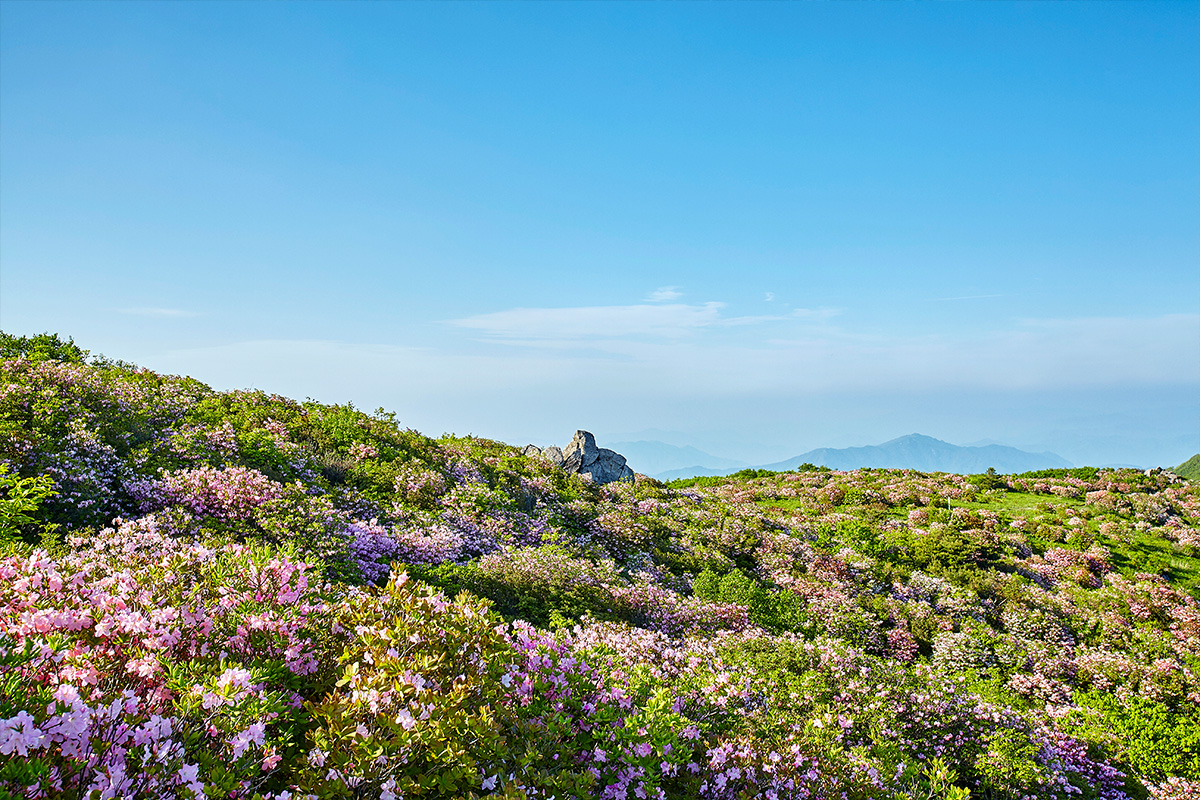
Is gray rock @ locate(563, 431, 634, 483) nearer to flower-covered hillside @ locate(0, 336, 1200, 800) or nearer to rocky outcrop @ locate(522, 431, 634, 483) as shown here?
rocky outcrop @ locate(522, 431, 634, 483)

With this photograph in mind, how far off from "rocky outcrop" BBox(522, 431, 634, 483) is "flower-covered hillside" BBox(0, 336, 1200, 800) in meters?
4.89

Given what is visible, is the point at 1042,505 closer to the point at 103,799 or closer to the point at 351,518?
the point at 351,518

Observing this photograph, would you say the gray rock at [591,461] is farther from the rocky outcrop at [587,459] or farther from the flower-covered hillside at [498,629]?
the flower-covered hillside at [498,629]

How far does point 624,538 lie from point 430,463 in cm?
576

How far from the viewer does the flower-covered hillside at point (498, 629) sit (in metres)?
3.28

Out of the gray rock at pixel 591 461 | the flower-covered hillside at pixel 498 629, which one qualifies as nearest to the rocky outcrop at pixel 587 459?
the gray rock at pixel 591 461

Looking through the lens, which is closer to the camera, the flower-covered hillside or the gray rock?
the flower-covered hillside

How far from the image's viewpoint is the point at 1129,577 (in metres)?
18.4

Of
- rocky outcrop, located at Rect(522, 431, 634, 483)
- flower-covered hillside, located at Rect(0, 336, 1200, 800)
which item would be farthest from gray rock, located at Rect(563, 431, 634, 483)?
flower-covered hillside, located at Rect(0, 336, 1200, 800)

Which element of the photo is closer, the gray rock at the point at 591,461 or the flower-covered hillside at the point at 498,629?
the flower-covered hillside at the point at 498,629

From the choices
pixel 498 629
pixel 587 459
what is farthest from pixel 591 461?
pixel 498 629

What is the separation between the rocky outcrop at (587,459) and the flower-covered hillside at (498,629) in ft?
16.0

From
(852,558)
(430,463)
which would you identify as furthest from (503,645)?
(852,558)

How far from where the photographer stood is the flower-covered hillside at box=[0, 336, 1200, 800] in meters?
3.28
